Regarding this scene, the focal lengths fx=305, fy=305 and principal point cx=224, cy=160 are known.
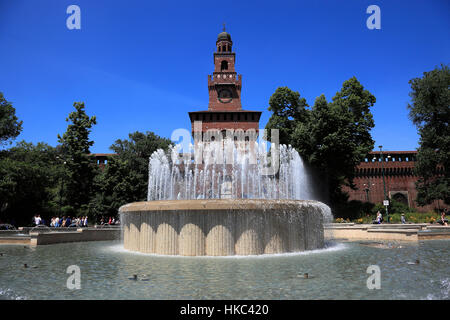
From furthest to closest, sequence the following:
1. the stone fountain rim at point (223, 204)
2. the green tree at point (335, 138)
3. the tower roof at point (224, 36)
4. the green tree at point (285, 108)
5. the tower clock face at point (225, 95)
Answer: the tower roof at point (224, 36), the tower clock face at point (225, 95), the green tree at point (285, 108), the green tree at point (335, 138), the stone fountain rim at point (223, 204)

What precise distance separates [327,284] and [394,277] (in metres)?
1.29

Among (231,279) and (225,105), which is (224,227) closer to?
(231,279)

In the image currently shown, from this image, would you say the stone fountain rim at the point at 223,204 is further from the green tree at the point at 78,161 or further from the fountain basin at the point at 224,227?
the green tree at the point at 78,161

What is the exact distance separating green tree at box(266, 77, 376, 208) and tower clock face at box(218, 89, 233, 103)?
22.0m

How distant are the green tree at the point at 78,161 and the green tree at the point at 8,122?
15.3 ft

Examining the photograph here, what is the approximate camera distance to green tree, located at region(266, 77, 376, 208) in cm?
2511

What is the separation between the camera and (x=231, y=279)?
471 cm

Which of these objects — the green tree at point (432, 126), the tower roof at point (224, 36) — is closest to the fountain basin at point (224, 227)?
the green tree at point (432, 126)

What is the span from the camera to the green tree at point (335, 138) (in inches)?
989

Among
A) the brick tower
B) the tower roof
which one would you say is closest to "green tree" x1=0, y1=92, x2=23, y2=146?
the brick tower

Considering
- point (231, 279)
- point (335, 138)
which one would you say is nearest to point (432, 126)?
point (335, 138)
